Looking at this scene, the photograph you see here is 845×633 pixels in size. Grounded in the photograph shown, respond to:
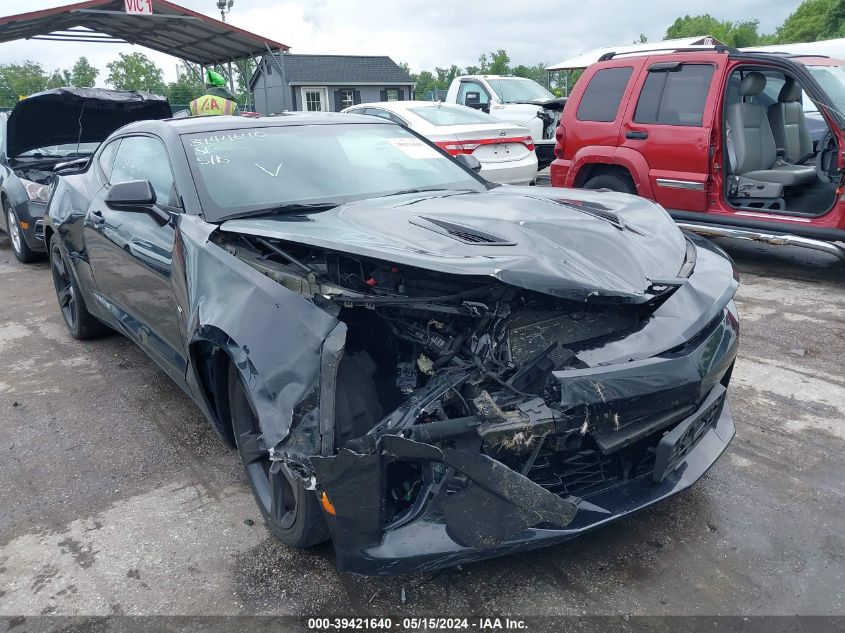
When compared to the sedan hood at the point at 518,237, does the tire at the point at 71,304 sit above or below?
below

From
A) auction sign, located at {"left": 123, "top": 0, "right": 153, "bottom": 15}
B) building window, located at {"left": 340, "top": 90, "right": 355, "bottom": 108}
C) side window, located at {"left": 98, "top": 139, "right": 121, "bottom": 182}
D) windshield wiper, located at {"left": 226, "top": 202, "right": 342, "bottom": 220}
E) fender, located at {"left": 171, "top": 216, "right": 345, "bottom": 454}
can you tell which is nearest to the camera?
fender, located at {"left": 171, "top": 216, "right": 345, "bottom": 454}

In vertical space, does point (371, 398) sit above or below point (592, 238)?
below

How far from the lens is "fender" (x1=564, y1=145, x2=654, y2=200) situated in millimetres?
6594

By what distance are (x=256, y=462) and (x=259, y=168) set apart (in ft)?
4.84

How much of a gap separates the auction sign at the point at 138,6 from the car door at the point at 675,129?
8.80 meters

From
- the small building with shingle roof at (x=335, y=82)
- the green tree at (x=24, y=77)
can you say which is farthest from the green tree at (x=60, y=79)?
the small building with shingle roof at (x=335, y=82)

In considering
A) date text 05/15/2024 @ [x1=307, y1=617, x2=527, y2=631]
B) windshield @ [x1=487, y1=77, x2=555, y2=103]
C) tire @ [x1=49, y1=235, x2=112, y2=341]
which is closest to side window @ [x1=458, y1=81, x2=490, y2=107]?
windshield @ [x1=487, y1=77, x2=555, y2=103]

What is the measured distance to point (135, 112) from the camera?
7977 mm

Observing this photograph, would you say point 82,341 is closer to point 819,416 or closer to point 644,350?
point 644,350

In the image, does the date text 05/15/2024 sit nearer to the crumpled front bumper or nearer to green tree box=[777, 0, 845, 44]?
the crumpled front bumper

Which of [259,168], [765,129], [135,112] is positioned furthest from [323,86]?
[259,168]

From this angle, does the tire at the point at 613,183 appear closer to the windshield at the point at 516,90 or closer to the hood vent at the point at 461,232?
the hood vent at the point at 461,232

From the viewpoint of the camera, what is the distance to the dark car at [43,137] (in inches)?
293

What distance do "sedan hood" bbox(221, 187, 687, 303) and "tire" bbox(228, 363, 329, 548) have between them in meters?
0.70
